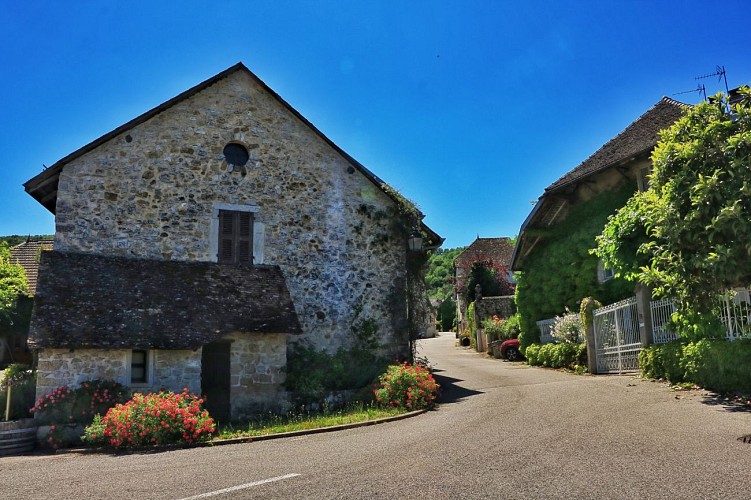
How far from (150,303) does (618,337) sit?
11.8 metres

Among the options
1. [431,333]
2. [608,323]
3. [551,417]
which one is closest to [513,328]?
[608,323]

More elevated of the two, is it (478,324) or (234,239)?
(234,239)

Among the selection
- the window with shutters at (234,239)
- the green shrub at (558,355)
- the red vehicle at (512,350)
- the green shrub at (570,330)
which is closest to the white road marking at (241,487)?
the window with shutters at (234,239)

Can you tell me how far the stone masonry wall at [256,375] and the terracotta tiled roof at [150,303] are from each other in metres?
0.52

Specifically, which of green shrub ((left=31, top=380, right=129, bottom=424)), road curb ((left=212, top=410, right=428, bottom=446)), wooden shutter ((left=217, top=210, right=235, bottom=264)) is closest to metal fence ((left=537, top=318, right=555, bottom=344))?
road curb ((left=212, top=410, right=428, bottom=446))

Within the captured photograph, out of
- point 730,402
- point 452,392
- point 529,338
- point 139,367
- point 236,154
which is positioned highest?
point 236,154

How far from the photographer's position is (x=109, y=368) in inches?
497

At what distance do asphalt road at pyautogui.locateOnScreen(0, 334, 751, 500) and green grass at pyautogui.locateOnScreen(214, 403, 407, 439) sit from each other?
850 mm

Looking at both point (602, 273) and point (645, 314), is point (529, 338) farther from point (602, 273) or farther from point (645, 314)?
point (645, 314)

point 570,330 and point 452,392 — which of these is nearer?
point 452,392

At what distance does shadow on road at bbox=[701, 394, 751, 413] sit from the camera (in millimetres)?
9472

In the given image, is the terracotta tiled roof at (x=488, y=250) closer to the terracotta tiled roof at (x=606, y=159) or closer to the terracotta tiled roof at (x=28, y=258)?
the terracotta tiled roof at (x=606, y=159)

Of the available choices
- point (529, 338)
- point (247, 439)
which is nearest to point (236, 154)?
point (247, 439)

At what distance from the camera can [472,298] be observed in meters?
37.5
